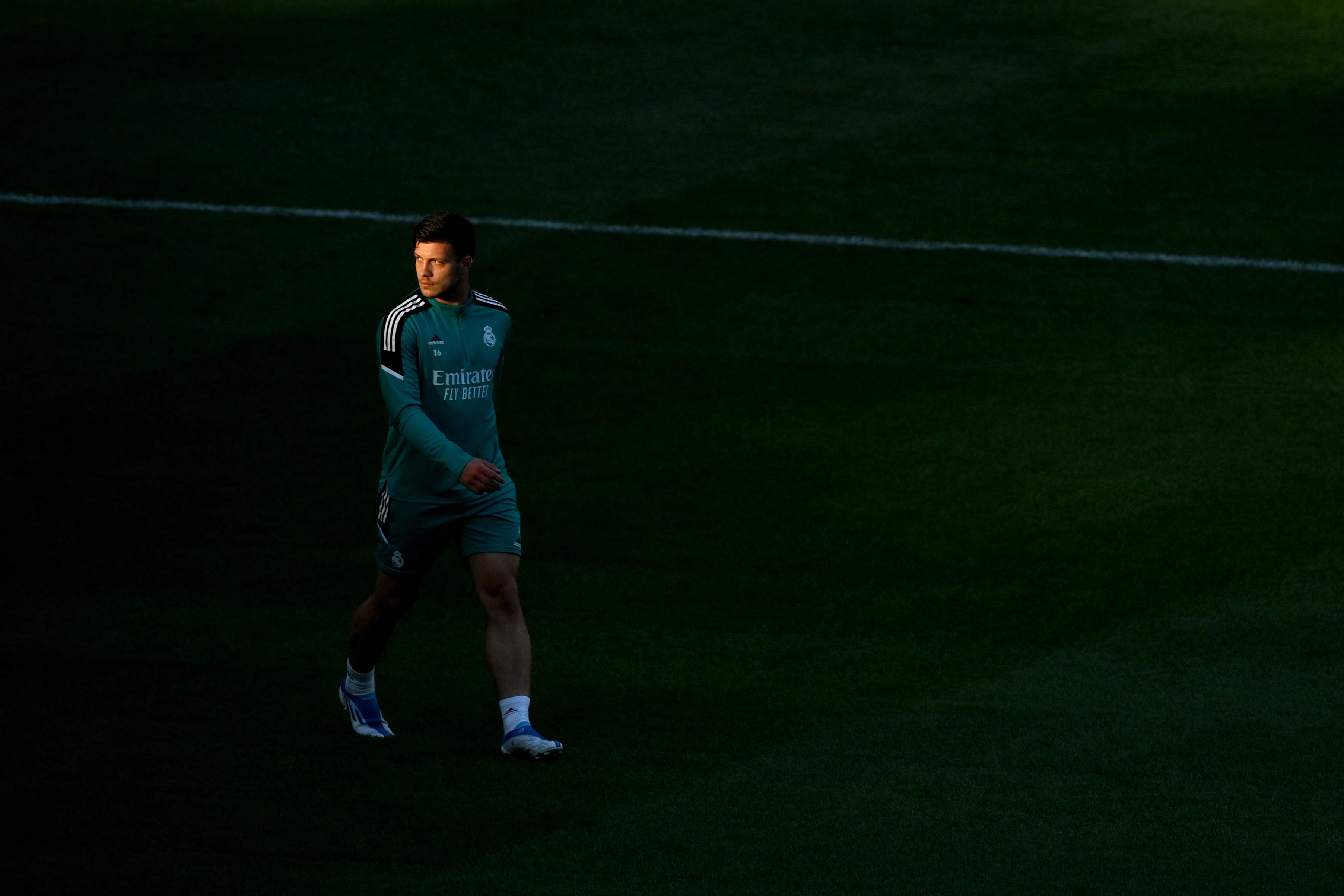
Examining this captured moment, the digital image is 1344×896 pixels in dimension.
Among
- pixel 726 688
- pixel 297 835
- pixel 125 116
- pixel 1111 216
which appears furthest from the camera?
pixel 125 116

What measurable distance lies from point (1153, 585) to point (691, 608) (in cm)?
193

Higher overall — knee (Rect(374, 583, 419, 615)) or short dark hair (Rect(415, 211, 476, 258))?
short dark hair (Rect(415, 211, 476, 258))

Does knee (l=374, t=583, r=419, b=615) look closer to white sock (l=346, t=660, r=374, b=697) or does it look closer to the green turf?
white sock (l=346, t=660, r=374, b=697)

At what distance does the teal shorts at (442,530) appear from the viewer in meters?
5.99

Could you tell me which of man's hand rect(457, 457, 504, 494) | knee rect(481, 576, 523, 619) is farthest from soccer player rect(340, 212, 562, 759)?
man's hand rect(457, 457, 504, 494)

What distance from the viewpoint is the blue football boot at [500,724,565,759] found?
5.90 metres

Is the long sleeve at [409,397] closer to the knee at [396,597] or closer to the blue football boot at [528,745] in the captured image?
the knee at [396,597]

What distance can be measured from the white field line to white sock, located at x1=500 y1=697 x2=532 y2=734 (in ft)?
21.5

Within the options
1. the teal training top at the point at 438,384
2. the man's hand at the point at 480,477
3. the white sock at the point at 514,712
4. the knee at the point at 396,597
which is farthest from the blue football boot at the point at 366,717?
the man's hand at the point at 480,477

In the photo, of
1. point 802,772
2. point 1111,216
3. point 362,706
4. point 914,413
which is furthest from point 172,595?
point 1111,216

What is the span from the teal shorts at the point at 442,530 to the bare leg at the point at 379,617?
0.05m

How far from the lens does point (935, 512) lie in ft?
27.6

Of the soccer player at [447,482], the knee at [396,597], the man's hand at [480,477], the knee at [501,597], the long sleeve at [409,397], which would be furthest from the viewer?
the knee at [396,597]

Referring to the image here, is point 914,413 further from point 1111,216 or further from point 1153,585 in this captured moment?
point 1111,216
